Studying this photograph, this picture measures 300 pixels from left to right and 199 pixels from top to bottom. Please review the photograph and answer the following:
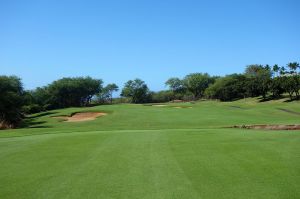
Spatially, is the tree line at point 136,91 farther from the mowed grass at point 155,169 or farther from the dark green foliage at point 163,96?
the mowed grass at point 155,169

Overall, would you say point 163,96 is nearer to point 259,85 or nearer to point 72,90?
point 72,90

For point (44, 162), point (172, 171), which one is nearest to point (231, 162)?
point (172, 171)

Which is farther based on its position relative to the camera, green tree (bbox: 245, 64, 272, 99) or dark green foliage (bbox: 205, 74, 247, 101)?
dark green foliage (bbox: 205, 74, 247, 101)

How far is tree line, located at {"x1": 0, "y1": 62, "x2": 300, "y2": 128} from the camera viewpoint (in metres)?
51.5

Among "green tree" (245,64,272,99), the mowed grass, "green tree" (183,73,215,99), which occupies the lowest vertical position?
the mowed grass

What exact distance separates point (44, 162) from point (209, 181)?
16.2 feet

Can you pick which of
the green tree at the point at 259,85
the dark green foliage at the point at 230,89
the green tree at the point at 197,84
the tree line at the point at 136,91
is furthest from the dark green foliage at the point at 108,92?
the green tree at the point at 259,85

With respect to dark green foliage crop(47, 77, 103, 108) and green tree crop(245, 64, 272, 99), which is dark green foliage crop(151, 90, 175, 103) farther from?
green tree crop(245, 64, 272, 99)

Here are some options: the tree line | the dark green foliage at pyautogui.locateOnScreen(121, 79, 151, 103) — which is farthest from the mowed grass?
the dark green foliage at pyautogui.locateOnScreen(121, 79, 151, 103)

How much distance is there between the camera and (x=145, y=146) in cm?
1338

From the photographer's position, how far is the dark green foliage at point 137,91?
117 m

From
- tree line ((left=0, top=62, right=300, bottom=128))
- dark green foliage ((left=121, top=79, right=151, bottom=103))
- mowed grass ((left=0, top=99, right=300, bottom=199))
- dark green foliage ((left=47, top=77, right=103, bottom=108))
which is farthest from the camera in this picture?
dark green foliage ((left=121, top=79, right=151, bottom=103))

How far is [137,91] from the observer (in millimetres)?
117625

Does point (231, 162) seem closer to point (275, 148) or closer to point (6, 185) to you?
point (275, 148)
